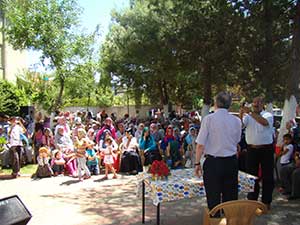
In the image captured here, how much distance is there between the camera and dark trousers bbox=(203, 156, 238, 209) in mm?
4148

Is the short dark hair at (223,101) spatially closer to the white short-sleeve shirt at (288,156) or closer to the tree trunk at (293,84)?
the white short-sleeve shirt at (288,156)

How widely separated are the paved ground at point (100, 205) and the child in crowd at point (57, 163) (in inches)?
29.0

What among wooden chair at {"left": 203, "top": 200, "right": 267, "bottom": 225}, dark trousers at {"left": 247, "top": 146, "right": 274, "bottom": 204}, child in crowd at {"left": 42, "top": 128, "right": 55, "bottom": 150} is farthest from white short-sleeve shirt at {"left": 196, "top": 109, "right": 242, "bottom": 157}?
child in crowd at {"left": 42, "top": 128, "right": 55, "bottom": 150}

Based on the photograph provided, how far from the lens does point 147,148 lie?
10.3 meters

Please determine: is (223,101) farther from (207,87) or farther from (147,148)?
(207,87)

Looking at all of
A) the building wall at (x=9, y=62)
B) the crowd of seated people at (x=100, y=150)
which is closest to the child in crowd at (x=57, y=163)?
the crowd of seated people at (x=100, y=150)

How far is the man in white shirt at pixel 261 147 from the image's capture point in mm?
5422

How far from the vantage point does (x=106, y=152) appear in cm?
945

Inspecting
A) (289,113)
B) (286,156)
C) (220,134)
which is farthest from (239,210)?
(289,113)

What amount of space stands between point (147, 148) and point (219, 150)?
6.21 meters

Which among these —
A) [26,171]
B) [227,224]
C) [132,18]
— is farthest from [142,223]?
[132,18]

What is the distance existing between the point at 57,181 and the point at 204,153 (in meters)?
5.59

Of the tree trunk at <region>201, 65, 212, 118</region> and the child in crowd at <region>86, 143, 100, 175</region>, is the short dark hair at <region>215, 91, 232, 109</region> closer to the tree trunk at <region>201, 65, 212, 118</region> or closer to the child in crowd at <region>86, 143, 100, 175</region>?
the child in crowd at <region>86, 143, 100, 175</region>

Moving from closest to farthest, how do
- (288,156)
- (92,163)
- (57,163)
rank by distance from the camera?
(288,156) < (57,163) < (92,163)
